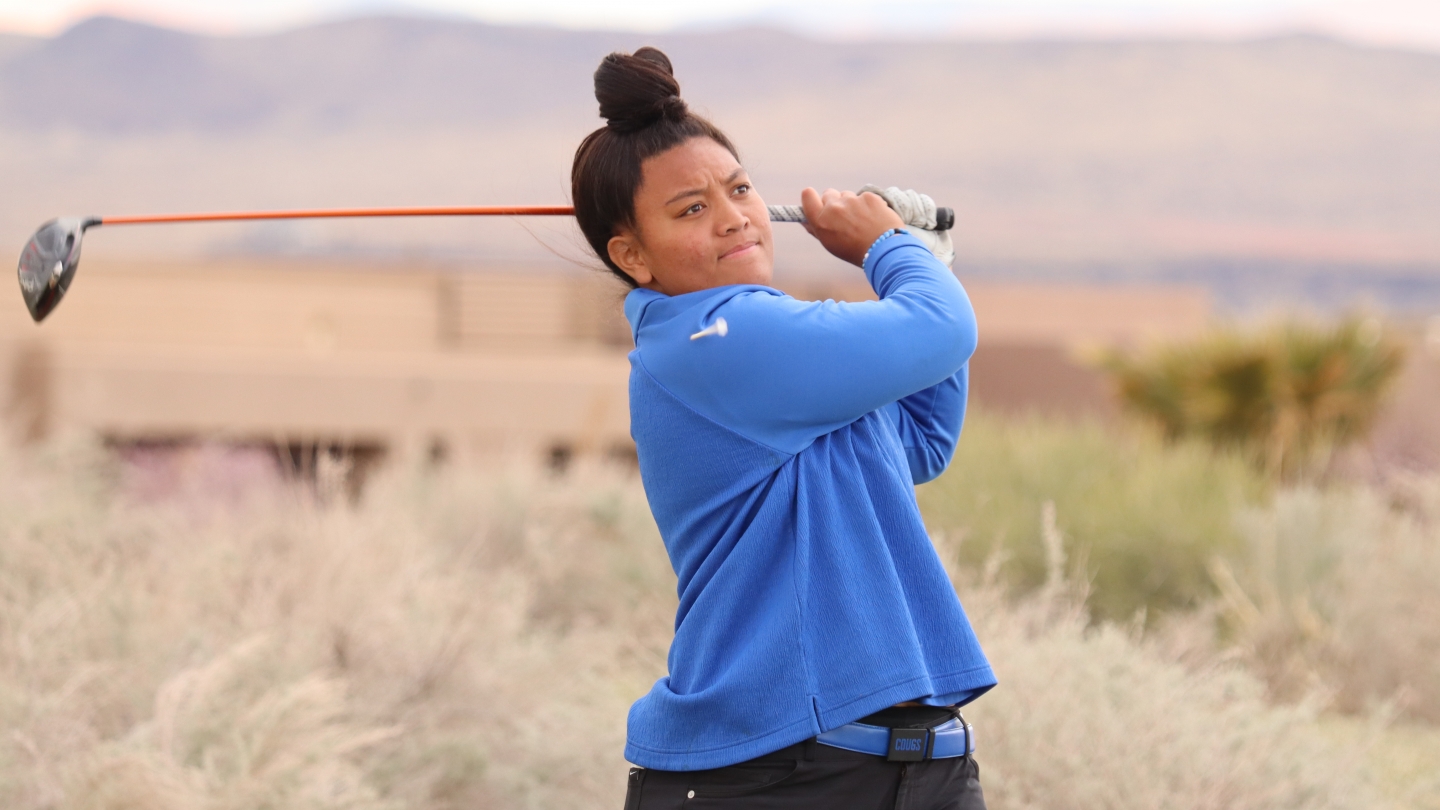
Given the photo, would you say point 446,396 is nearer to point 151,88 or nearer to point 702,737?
point 702,737

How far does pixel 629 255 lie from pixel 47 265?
1.24 metres

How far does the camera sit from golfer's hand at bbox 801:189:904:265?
237cm

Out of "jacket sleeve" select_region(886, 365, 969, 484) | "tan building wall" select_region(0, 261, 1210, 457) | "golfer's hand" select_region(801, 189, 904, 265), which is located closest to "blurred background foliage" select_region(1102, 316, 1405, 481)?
"tan building wall" select_region(0, 261, 1210, 457)

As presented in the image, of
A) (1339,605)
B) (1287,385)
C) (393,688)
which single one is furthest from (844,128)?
(393,688)

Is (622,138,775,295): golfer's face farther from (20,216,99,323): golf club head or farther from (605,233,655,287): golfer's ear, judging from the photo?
(20,216,99,323): golf club head

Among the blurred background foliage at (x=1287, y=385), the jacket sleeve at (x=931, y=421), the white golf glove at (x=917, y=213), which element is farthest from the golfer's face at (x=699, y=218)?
the blurred background foliage at (x=1287, y=385)

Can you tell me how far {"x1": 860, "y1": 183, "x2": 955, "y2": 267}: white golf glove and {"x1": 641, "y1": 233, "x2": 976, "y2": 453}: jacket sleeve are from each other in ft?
0.84

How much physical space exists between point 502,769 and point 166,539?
2358 mm

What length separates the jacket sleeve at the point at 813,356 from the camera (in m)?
2.09

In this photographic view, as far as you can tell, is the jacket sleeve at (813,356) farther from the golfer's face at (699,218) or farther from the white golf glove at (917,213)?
the white golf glove at (917,213)

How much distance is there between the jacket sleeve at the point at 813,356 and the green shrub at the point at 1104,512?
3.48m

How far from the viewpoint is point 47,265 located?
2.81 metres

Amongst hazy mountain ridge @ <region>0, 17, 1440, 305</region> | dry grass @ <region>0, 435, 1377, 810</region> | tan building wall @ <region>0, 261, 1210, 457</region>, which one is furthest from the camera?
hazy mountain ridge @ <region>0, 17, 1440, 305</region>

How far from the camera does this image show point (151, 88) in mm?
136500
